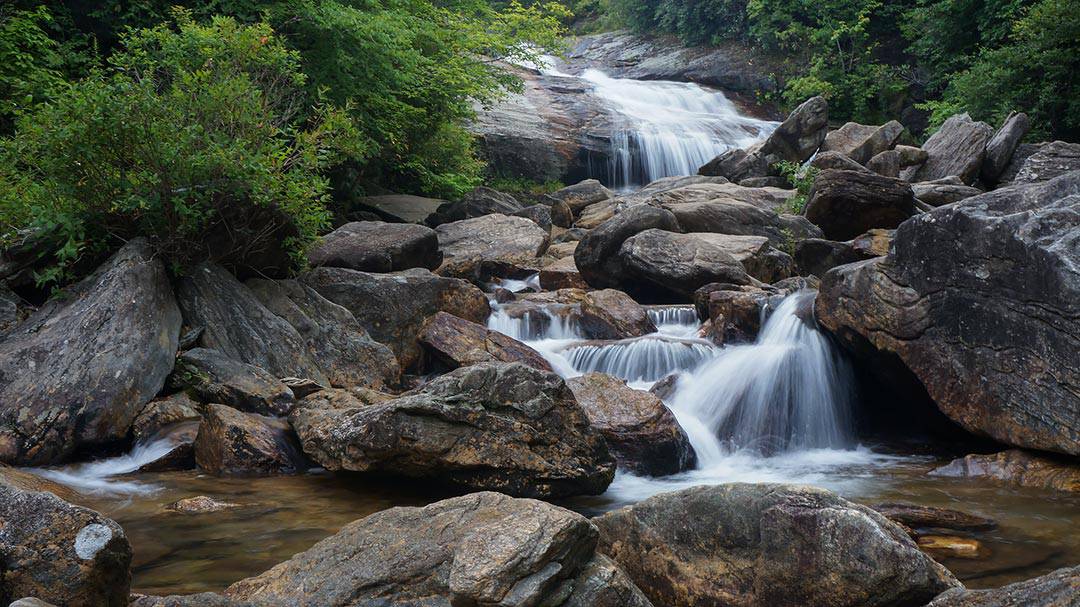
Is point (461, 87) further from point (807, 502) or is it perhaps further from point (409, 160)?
point (807, 502)

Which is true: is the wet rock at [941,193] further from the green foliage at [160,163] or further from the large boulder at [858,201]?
the green foliage at [160,163]

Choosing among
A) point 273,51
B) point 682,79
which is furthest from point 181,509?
point 682,79

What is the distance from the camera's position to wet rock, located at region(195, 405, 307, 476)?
6875mm

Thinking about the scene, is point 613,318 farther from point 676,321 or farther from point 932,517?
point 932,517

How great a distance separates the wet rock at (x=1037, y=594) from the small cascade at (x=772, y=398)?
4.99m

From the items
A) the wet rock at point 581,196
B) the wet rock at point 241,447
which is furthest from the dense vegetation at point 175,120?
the wet rock at point 581,196

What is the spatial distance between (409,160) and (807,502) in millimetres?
16047

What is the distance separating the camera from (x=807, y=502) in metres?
4.07

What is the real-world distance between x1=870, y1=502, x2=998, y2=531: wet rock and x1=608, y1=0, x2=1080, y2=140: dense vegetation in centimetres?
1898

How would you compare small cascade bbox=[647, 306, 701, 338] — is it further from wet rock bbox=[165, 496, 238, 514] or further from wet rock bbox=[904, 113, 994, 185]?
wet rock bbox=[904, 113, 994, 185]

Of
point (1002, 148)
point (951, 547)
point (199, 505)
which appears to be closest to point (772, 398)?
point (951, 547)

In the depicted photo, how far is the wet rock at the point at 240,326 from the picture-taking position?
877 centimetres

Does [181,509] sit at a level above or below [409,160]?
below

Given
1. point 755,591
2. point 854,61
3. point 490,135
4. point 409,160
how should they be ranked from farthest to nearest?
point 854,61 → point 490,135 → point 409,160 → point 755,591
